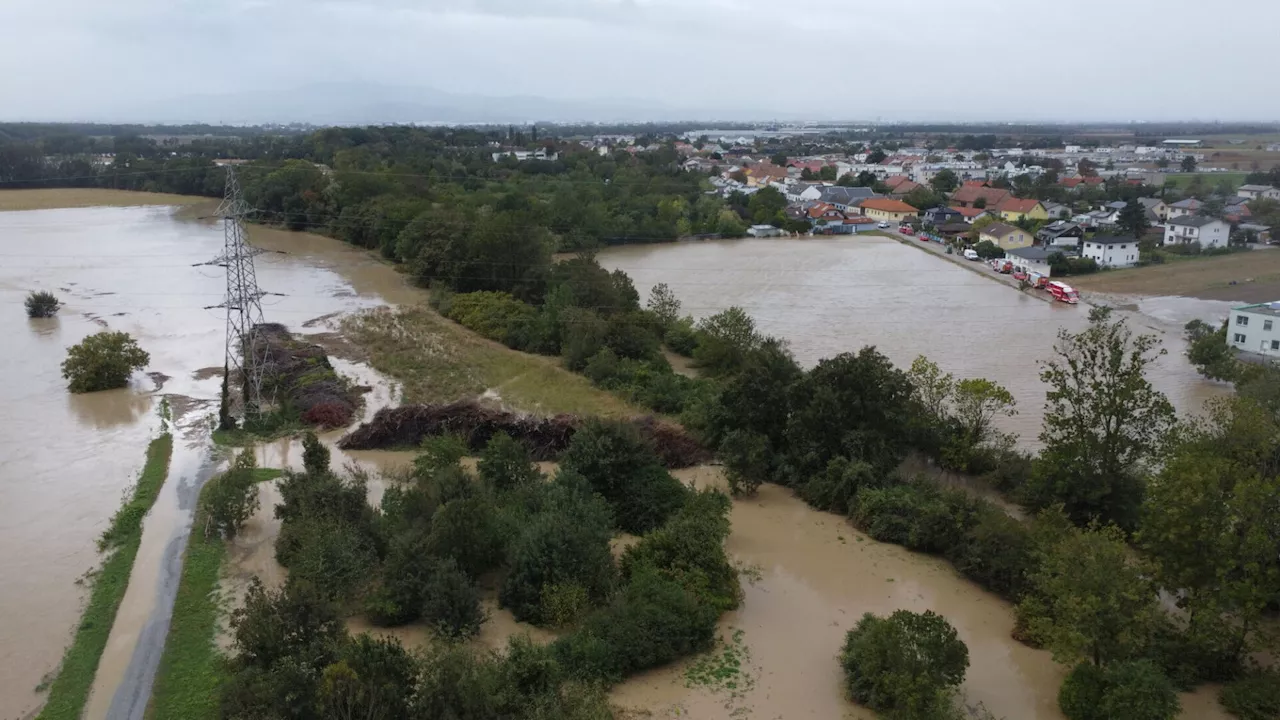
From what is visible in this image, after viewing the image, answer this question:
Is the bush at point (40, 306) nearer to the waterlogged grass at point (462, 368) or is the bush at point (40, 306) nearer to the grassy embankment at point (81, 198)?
the waterlogged grass at point (462, 368)

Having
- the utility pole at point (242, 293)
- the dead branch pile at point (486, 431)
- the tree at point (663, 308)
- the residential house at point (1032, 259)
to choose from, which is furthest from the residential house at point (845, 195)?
the utility pole at point (242, 293)

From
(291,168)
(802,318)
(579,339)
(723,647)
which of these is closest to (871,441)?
(723,647)

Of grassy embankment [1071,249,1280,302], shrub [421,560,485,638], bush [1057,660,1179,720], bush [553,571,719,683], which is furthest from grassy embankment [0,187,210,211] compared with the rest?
bush [1057,660,1179,720]

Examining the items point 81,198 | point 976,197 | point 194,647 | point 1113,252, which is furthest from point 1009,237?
point 81,198

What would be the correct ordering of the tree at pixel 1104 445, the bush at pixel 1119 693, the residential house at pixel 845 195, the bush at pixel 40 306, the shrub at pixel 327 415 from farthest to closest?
the residential house at pixel 845 195, the bush at pixel 40 306, the shrub at pixel 327 415, the tree at pixel 1104 445, the bush at pixel 1119 693

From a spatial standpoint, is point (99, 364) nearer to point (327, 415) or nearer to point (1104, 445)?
point (327, 415)
